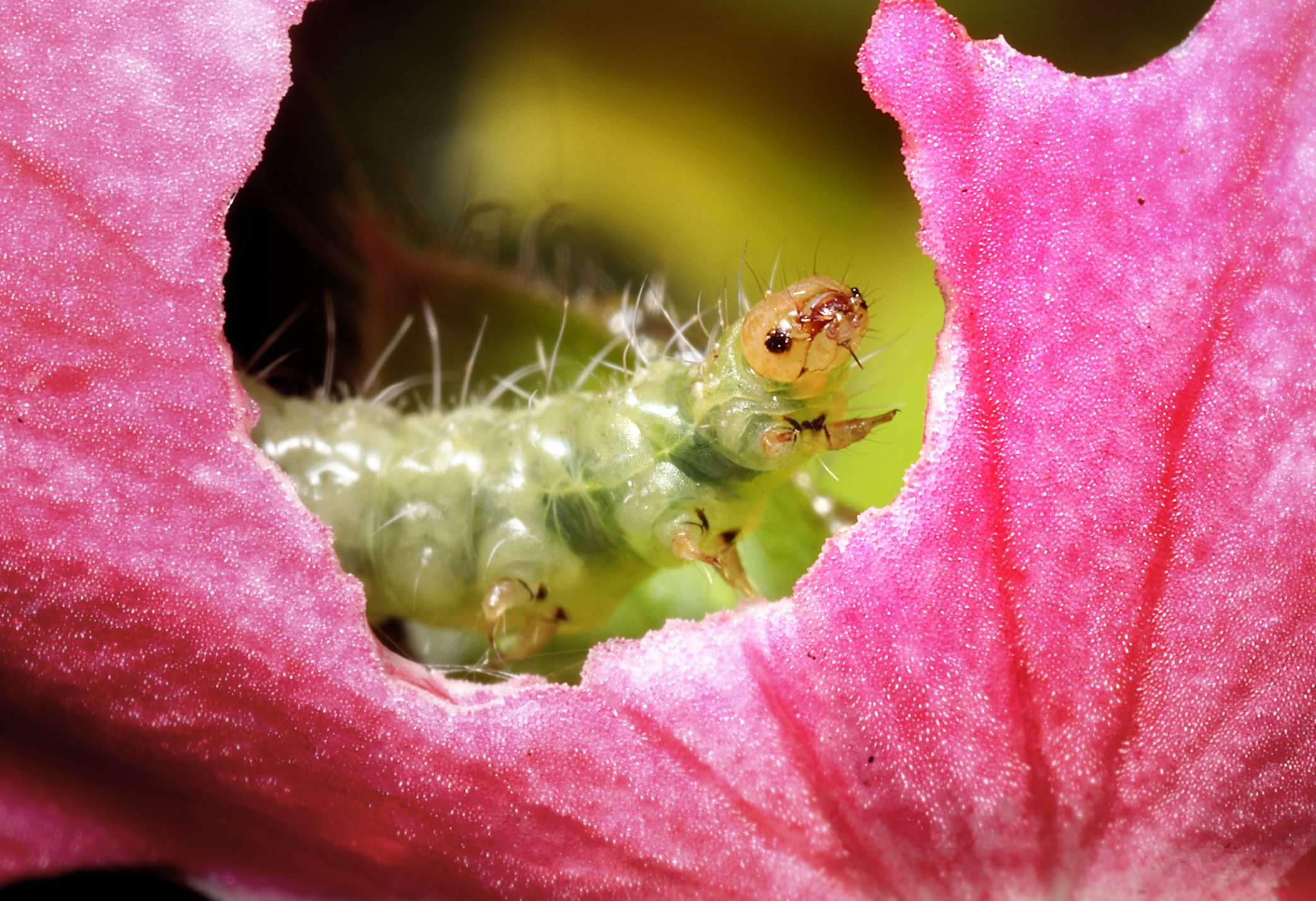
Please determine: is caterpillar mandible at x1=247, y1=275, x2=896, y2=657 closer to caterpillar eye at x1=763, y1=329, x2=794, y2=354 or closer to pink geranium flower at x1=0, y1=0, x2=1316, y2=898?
caterpillar eye at x1=763, y1=329, x2=794, y2=354

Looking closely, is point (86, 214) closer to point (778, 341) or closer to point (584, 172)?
point (778, 341)

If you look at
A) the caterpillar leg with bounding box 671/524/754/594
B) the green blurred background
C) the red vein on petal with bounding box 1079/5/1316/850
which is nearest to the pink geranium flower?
the red vein on petal with bounding box 1079/5/1316/850

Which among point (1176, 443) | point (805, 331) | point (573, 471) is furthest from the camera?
point (573, 471)

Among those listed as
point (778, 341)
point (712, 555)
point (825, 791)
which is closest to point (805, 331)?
point (778, 341)

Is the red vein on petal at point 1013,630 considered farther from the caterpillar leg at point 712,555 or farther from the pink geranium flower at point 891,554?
the caterpillar leg at point 712,555

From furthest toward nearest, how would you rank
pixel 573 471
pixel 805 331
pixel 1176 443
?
pixel 573 471 → pixel 805 331 → pixel 1176 443

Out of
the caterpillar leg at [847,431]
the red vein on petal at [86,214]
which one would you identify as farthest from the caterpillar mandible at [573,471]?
the red vein on petal at [86,214]
